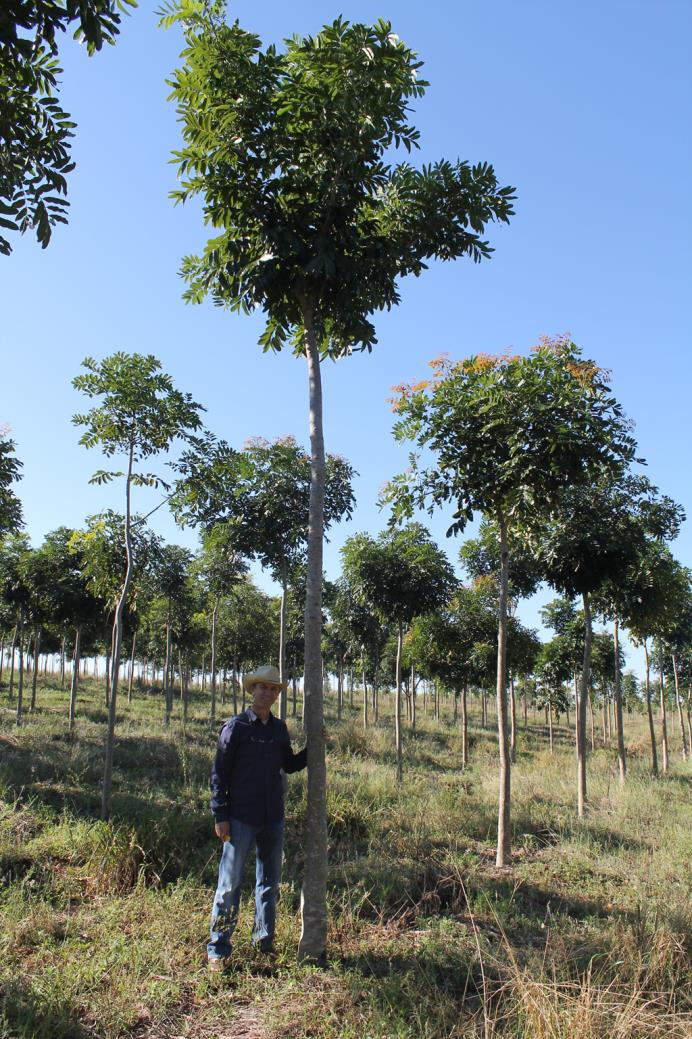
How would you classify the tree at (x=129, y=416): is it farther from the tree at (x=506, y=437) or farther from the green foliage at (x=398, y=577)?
Answer: the green foliage at (x=398, y=577)

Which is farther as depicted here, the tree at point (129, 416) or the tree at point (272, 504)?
the tree at point (272, 504)

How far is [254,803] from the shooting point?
4.52m

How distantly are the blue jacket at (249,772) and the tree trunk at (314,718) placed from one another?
0.67 ft

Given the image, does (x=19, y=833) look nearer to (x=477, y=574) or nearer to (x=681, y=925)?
(x=681, y=925)

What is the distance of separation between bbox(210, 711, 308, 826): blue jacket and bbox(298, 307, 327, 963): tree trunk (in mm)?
205

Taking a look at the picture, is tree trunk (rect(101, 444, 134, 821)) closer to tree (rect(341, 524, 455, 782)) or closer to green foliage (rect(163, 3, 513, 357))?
green foliage (rect(163, 3, 513, 357))

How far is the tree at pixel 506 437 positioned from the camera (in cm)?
688

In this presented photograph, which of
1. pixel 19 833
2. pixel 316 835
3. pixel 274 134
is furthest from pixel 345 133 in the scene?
pixel 19 833

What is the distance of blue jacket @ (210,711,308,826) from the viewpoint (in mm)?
4508

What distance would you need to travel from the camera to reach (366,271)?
522 centimetres

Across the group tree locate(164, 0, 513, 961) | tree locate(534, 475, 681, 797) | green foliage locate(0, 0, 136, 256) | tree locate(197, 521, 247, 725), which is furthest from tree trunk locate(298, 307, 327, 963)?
tree locate(197, 521, 247, 725)

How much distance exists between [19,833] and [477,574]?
45.6 feet

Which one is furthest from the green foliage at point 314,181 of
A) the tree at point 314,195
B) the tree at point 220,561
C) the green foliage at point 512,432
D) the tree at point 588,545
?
the tree at point 220,561

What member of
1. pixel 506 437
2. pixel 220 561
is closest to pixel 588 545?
pixel 506 437
